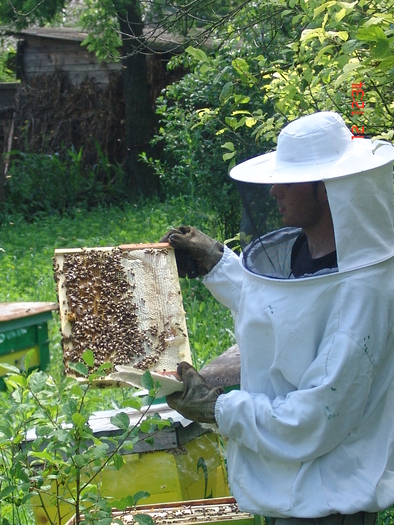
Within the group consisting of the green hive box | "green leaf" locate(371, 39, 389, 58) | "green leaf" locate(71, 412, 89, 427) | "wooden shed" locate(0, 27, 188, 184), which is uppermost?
"wooden shed" locate(0, 27, 188, 184)

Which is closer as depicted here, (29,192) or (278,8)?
(278,8)

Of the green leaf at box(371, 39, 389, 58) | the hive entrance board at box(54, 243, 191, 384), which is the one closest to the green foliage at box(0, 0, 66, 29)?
the hive entrance board at box(54, 243, 191, 384)

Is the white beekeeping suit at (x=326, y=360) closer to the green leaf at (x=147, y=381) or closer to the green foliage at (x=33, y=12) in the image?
the green leaf at (x=147, y=381)

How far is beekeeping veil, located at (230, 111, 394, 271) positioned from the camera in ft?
5.70

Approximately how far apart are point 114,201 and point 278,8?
7.30 metres

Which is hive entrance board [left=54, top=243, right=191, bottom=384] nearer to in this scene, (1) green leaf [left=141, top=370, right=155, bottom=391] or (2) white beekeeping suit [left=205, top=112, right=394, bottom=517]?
(1) green leaf [left=141, top=370, right=155, bottom=391]

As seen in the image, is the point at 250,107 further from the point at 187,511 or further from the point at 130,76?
the point at 130,76

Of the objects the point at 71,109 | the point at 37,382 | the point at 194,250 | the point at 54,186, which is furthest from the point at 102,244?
the point at 71,109

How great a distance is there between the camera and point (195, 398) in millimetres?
2008

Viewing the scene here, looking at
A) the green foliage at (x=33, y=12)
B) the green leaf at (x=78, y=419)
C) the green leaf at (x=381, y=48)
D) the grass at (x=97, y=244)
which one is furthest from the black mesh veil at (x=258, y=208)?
the green foliage at (x=33, y=12)

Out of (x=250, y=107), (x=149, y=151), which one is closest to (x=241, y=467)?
(x=250, y=107)

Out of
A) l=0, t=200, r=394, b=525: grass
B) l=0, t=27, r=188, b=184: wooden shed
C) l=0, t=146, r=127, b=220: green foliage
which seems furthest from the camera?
l=0, t=27, r=188, b=184: wooden shed

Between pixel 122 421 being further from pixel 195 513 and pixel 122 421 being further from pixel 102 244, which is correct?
pixel 102 244

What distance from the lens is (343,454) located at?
1.78 meters
